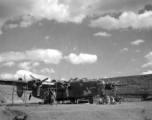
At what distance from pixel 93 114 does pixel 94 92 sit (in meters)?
14.4

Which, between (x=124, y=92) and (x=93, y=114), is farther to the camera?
(x=124, y=92)

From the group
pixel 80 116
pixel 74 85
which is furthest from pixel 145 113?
pixel 74 85

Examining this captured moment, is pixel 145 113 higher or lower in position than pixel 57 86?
lower

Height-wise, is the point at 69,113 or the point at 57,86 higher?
the point at 57,86

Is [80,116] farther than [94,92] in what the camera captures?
No

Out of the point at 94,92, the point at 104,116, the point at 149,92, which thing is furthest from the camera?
the point at 149,92

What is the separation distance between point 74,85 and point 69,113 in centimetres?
1748

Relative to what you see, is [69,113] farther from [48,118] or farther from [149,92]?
[149,92]

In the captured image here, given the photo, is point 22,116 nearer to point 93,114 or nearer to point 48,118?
point 48,118

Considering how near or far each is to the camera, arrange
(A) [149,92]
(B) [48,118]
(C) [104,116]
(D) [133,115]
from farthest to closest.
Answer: (A) [149,92] < (D) [133,115] < (C) [104,116] < (B) [48,118]

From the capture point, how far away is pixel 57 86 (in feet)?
119

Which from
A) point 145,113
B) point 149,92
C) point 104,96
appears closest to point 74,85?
point 104,96

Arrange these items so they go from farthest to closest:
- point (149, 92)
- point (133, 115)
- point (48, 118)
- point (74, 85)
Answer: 1. point (149, 92)
2. point (74, 85)
3. point (133, 115)
4. point (48, 118)

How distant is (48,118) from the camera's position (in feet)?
56.9
